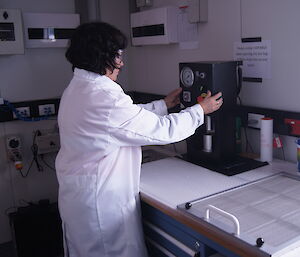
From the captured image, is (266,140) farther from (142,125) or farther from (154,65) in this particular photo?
(154,65)

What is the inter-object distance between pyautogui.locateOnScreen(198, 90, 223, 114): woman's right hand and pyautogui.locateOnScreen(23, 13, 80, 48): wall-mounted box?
1234 mm

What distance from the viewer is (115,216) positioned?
1.55 metres

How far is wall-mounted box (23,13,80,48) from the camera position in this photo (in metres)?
2.47

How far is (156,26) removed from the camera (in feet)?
7.55

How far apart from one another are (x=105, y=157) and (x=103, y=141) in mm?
91

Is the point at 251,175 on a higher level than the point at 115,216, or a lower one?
higher

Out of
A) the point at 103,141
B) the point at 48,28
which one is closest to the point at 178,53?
the point at 48,28

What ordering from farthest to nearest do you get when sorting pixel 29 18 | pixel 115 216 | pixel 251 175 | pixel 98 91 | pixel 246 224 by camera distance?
pixel 29 18
pixel 251 175
pixel 115 216
pixel 98 91
pixel 246 224

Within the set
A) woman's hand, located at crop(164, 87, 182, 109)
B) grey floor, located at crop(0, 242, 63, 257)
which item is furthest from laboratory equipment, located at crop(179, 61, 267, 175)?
grey floor, located at crop(0, 242, 63, 257)

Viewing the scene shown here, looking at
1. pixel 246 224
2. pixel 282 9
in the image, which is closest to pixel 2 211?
pixel 246 224

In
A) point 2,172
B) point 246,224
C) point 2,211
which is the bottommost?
point 2,211

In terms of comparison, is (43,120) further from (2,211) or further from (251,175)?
(251,175)

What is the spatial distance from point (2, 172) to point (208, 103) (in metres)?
1.63

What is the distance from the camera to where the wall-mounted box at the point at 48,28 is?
8.11 ft
